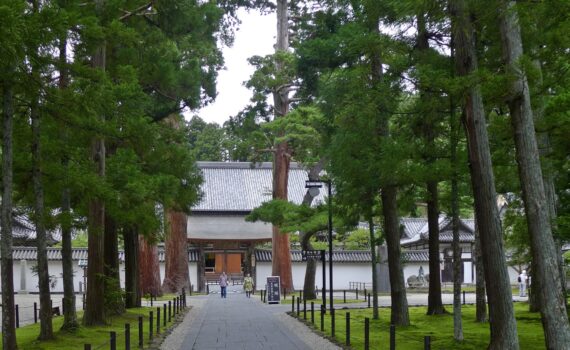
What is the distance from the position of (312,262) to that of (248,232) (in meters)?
14.4

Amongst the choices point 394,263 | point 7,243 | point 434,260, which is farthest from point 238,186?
point 7,243

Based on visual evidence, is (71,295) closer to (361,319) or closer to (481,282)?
(361,319)

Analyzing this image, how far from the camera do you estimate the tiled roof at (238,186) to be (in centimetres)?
5038

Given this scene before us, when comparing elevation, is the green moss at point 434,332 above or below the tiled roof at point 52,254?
below

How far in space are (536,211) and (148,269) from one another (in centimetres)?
2952

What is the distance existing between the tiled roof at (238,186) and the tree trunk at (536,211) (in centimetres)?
3962

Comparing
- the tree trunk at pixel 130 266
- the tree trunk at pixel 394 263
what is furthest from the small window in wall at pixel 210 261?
the tree trunk at pixel 394 263

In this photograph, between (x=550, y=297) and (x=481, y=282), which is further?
(x=481, y=282)

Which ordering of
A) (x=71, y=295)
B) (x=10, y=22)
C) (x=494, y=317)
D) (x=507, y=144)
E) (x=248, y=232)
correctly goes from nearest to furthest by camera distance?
(x=10, y=22), (x=494, y=317), (x=507, y=144), (x=71, y=295), (x=248, y=232)

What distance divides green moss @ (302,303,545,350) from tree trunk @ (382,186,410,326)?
40cm

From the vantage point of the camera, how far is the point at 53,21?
9.89 m

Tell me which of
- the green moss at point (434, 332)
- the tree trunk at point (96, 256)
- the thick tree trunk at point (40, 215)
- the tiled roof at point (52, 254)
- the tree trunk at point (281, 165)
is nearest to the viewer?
the thick tree trunk at point (40, 215)

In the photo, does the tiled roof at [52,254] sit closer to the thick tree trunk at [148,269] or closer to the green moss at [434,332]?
the thick tree trunk at [148,269]

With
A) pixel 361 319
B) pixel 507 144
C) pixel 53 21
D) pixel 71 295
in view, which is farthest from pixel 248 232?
pixel 53 21
